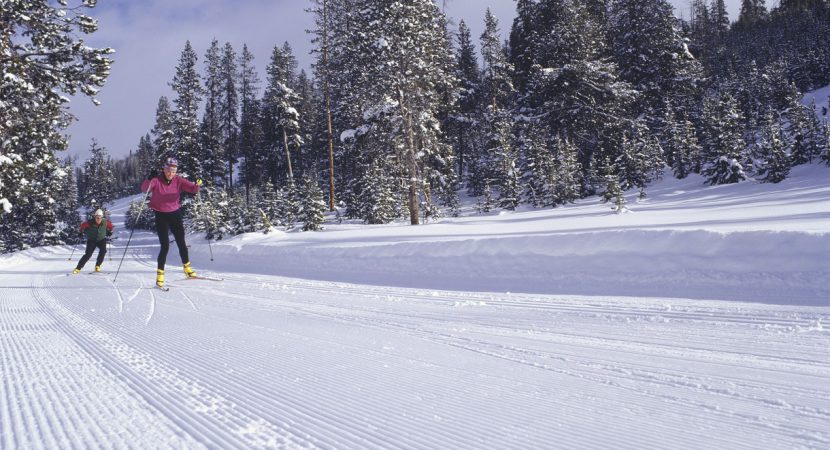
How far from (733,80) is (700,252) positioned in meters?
42.9

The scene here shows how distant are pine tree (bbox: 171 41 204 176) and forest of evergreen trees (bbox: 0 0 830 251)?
130 mm

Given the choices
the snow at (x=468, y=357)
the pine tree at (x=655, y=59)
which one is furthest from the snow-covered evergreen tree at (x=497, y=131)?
the snow at (x=468, y=357)

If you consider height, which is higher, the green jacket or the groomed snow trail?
the green jacket

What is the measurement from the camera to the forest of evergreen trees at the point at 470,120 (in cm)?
1991

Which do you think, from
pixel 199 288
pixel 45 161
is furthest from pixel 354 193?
pixel 199 288

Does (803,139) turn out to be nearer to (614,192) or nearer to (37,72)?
(614,192)

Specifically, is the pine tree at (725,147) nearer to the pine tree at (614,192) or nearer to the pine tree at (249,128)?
the pine tree at (614,192)

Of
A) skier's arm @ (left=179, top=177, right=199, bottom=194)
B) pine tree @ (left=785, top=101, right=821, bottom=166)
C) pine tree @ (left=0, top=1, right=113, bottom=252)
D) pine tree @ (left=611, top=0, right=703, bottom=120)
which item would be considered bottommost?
skier's arm @ (left=179, top=177, right=199, bottom=194)

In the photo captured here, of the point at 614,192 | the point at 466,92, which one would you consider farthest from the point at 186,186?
the point at 466,92

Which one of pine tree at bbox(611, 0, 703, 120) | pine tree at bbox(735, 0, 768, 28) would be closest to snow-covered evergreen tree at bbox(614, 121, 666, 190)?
pine tree at bbox(611, 0, 703, 120)

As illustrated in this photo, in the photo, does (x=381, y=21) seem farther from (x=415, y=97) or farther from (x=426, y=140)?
(x=426, y=140)

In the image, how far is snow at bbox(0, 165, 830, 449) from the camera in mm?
2057

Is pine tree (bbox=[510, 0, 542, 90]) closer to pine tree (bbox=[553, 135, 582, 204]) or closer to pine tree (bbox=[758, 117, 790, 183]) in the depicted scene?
pine tree (bbox=[553, 135, 582, 204])

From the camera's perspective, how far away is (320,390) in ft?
8.61
